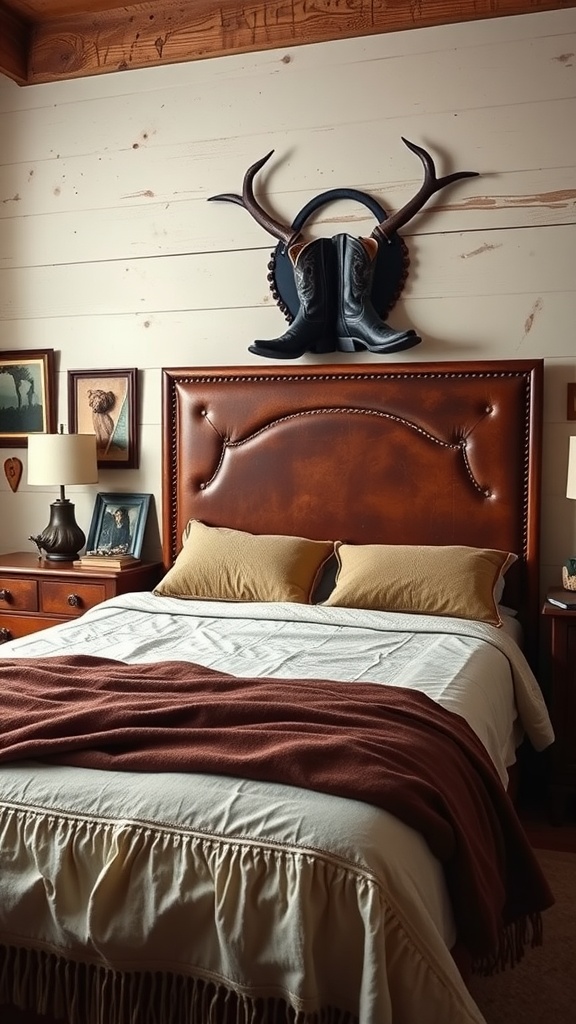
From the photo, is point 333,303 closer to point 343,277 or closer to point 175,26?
point 343,277

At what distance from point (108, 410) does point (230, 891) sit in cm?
293

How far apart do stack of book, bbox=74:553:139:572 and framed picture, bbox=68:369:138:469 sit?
44 cm

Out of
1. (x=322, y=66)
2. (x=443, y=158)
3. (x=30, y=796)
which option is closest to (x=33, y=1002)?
(x=30, y=796)

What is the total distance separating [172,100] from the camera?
13.2 feet

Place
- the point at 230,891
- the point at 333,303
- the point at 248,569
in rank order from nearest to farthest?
the point at 230,891, the point at 248,569, the point at 333,303

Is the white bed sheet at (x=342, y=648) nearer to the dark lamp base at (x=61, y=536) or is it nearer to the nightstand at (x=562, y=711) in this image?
the nightstand at (x=562, y=711)

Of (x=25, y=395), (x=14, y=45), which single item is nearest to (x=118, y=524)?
(x=25, y=395)

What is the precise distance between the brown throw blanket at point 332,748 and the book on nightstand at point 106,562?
1562 mm

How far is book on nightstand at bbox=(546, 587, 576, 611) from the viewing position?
10.3 feet

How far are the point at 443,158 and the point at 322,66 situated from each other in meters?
0.63

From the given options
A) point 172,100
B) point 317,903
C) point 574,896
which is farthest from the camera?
point 172,100

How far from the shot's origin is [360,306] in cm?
367

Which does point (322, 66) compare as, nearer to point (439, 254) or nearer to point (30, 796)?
point (439, 254)

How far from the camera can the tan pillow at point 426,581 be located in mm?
3197
